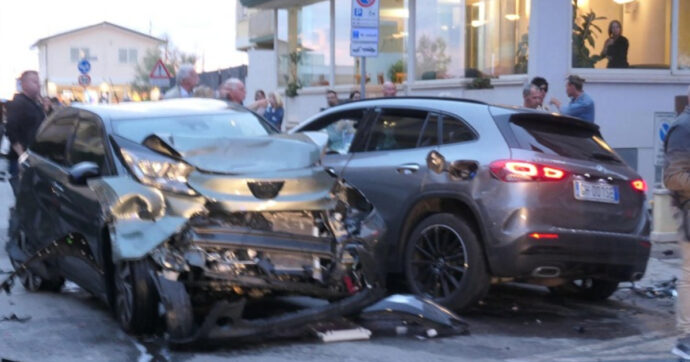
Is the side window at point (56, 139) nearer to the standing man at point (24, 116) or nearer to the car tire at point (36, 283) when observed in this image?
the car tire at point (36, 283)

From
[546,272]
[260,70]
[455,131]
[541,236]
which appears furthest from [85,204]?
[260,70]

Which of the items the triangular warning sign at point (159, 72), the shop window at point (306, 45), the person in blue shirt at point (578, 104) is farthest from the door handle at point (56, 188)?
the triangular warning sign at point (159, 72)

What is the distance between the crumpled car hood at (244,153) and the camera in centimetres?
681

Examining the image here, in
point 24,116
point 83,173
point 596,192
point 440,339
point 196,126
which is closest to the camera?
point 440,339

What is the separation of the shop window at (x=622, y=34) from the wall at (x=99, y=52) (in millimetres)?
79074

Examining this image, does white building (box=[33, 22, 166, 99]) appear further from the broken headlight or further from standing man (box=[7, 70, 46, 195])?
the broken headlight

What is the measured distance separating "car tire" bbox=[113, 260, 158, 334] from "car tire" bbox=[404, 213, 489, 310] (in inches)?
88.6

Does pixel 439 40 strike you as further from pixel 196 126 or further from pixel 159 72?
pixel 159 72

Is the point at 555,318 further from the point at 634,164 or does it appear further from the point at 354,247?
the point at 634,164

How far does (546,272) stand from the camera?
24.3ft

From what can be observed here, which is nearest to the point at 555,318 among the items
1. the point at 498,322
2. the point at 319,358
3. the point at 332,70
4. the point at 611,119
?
the point at 498,322

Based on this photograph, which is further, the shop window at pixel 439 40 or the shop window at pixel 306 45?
the shop window at pixel 306 45

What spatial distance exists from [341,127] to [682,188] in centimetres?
341

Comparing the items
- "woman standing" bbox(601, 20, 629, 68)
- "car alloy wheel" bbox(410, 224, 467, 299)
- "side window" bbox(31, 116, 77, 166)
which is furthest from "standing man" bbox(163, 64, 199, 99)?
"woman standing" bbox(601, 20, 629, 68)
